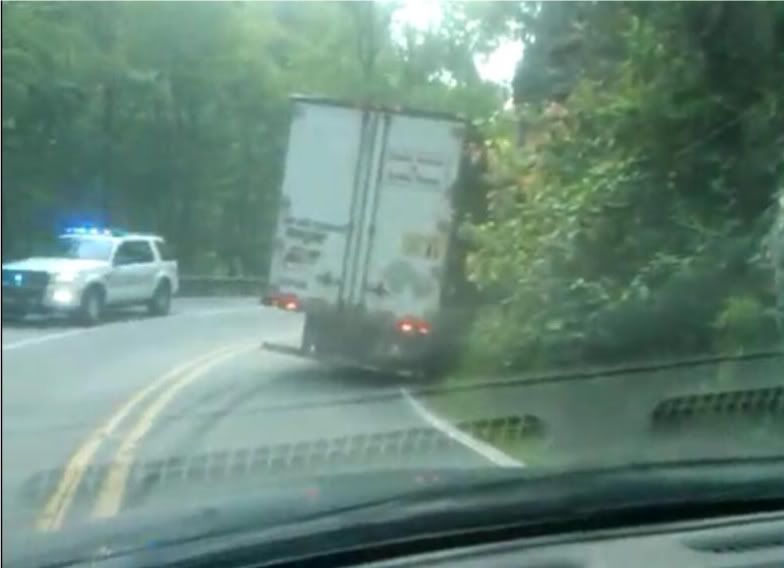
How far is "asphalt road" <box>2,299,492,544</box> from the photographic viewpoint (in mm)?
4957

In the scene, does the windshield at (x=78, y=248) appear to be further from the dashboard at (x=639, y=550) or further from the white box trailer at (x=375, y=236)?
the dashboard at (x=639, y=550)

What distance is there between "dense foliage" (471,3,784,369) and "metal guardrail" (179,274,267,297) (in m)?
1.61

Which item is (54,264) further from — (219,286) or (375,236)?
(375,236)

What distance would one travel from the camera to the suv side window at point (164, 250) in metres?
5.59

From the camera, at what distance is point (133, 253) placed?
5629 mm

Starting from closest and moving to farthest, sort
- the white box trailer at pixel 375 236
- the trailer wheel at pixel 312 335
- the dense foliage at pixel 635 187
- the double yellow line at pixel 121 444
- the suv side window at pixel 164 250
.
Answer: the double yellow line at pixel 121 444 < the suv side window at pixel 164 250 < the white box trailer at pixel 375 236 < the trailer wheel at pixel 312 335 < the dense foliage at pixel 635 187

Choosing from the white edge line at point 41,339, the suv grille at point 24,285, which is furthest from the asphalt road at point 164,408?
the suv grille at point 24,285

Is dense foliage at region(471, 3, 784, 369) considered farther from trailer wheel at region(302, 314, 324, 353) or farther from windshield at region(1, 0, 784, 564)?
trailer wheel at region(302, 314, 324, 353)

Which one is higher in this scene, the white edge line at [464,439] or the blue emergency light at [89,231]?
the blue emergency light at [89,231]

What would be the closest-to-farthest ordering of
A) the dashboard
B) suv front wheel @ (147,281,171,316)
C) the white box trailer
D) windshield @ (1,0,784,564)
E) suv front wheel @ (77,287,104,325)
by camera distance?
the dashboard < windshield @ (1,0,784,564) < suv front wheel @ (147,281,171,316) < suv front wheel @ (77,287,104,325) < the white box trailer

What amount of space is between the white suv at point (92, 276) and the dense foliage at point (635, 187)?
73.8 inches

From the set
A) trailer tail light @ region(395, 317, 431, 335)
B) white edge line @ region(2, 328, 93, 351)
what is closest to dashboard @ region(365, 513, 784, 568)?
white edge line @ region(2, 328, 93, 351)

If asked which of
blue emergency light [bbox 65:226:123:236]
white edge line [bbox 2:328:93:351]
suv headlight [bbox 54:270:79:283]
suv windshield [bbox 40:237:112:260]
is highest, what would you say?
blue emergency light [bbox 65:226:123:236]

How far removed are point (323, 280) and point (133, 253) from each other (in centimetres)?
206
